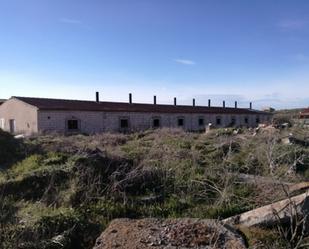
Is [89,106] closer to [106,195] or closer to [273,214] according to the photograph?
[106,195]

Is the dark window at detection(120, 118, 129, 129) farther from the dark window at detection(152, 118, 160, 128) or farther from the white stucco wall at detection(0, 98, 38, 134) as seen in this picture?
the white stucco wall at detection(0, 98, 38, 134)

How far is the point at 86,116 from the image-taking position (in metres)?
29.1

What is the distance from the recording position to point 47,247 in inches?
187

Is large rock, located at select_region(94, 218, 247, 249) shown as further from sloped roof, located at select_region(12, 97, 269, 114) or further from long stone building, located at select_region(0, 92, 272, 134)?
sloped roof, located at select_region(12, 97, 269, 114)

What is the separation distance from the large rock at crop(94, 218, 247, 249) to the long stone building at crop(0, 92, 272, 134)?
2206 cm

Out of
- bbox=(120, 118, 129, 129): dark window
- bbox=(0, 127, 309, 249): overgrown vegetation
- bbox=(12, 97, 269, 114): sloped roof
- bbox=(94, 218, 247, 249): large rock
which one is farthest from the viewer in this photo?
bbox=(120, 118, 129, 129): dark window

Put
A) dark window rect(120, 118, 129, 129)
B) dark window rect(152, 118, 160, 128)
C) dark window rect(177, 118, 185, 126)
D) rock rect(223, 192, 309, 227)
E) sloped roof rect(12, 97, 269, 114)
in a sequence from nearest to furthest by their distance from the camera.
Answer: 1. rock rect(223, 192, 309, 227)
2. sloped roof rect(12, 97, 269, 114)
3. dark window rect(120, 118, 129, 129)
4. dark window rect(152, 118, 160, 128)
5. dark window rect(177, 118, 185, 126)

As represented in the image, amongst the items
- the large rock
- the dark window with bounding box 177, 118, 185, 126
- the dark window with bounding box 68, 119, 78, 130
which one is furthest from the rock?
the dark window with bounding box 177, 118, 185, 126

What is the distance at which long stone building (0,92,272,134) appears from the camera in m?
26.9

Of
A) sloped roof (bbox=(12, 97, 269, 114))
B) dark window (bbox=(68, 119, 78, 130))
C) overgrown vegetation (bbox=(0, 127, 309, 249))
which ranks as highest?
sloped roof (bbox=(12, 97, 269, 114))

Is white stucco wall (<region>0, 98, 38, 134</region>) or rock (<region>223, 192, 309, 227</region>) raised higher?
white stucco wall (<region>0, 98, 38, 134</region>)

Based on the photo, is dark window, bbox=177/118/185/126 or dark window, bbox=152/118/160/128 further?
dark window, bbox=177/118/185/126

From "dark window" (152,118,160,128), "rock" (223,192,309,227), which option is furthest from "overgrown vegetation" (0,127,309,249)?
"dark window" (152,118,160,128)

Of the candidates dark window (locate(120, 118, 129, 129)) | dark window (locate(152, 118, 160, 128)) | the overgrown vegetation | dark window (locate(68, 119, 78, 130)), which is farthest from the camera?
dark window (locate(152, 118, 160, 128))
